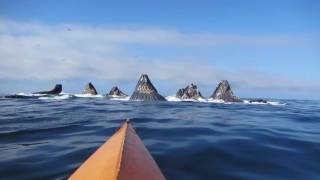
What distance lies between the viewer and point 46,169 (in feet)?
36.6

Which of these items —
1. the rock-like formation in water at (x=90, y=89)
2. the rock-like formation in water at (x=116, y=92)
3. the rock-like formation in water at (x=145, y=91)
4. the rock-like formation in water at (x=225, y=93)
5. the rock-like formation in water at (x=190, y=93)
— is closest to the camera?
the rock-like formation in water at (x=145, y=91)

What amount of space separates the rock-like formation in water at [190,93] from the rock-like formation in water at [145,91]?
5652mm

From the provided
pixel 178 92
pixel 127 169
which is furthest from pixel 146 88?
pixel 127 169

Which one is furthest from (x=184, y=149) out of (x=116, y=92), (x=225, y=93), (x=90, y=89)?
(x=90, y=89)

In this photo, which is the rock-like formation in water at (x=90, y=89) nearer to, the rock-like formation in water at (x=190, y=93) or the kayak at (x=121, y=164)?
the rock-like formation in water at (x=190, y=93)

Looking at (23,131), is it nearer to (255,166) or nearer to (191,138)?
(191,138)

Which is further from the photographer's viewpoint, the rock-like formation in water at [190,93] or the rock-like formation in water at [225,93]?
the rock-like formation in water at [190,93]

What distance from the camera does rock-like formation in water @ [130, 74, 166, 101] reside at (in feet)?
162

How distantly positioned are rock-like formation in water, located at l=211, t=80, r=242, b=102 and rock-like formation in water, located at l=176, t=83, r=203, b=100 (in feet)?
8.50

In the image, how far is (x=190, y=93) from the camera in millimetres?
54594

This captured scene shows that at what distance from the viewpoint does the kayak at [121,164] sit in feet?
17.4

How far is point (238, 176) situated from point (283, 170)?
165 cm

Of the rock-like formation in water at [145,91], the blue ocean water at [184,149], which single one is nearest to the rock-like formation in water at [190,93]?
the rock-like formation in water at [145,91]

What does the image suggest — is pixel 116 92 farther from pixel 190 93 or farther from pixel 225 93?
pixel 225 93
